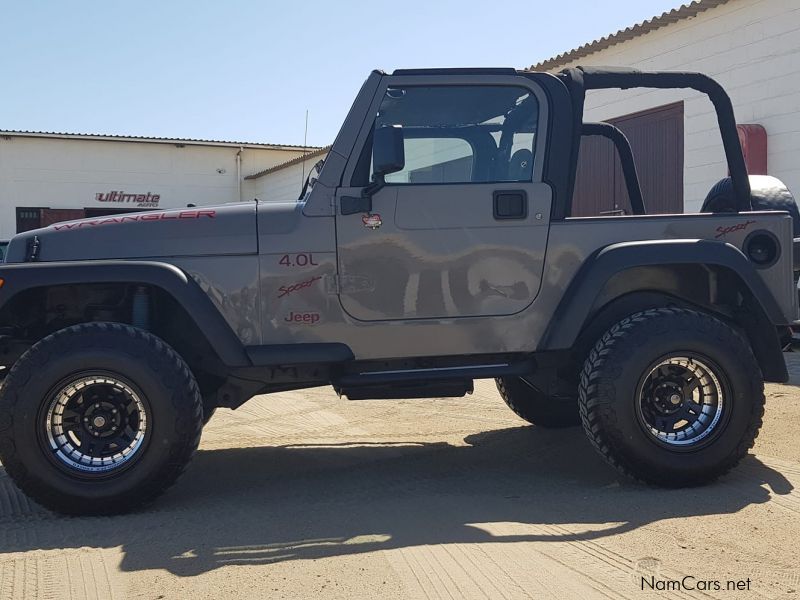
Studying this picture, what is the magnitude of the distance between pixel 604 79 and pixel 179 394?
308cm

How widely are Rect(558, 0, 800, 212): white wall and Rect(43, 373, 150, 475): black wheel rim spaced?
8.77 meters

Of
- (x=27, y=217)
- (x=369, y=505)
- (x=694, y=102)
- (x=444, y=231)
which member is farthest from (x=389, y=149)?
(x=27, y=217)

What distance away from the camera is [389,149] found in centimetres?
434

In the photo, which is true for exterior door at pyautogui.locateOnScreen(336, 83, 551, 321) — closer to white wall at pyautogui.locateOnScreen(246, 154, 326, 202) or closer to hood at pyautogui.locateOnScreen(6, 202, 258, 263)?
hood at pyautogui.locateOnScreen(6, 202, 258, 263)

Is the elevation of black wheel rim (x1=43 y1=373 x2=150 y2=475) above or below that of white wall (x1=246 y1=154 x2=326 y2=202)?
below

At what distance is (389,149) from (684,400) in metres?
2.12

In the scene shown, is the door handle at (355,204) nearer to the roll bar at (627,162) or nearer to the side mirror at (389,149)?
the side mirror at (389,149)

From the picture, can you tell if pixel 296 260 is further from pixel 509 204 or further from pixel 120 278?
pixel 509 204

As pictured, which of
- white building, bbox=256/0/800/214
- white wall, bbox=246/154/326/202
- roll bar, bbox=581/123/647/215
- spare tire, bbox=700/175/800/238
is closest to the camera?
spare tire, bbox=700/175/800/238

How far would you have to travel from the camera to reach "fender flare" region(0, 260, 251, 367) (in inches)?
171

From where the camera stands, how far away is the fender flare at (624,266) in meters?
4.60

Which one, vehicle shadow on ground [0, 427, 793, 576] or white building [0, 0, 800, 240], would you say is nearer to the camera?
vehicle shadow on ground [0, 427, 793, 576]

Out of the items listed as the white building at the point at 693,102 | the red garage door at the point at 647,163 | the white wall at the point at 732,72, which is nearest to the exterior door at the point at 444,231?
the white building at the point at 693,102

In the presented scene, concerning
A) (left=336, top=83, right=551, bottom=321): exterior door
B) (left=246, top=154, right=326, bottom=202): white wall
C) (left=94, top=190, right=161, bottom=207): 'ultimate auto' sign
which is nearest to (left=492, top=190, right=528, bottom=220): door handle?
(left=336, top=83, right=551, bottom=321): exterior door
